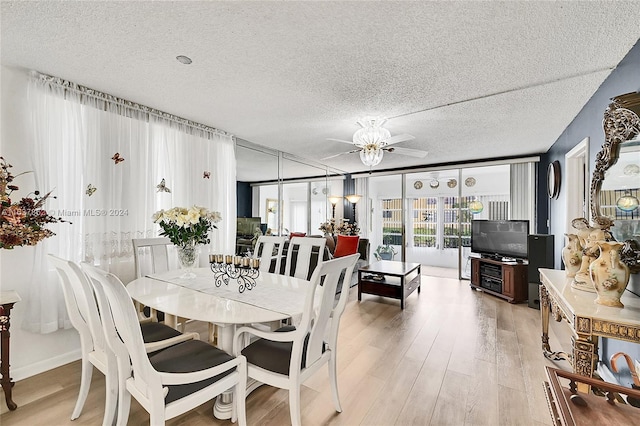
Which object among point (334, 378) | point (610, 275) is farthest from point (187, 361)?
point (610, 275)

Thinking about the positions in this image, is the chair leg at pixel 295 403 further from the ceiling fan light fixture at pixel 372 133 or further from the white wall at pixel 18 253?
the ceiling fan light fixture at pixel 372 133

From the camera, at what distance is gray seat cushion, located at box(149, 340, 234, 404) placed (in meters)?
1.38

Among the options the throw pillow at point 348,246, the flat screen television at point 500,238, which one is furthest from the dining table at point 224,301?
the flat screen television at point 500,238

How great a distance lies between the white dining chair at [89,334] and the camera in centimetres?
150

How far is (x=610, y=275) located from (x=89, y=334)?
10.8ft

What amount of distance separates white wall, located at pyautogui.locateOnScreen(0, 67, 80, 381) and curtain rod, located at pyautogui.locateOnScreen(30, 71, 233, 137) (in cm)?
14

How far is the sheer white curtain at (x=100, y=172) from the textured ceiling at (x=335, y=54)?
0.26 metres

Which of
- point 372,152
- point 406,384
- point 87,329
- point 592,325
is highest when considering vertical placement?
point 372,152

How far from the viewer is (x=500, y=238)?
493 cm

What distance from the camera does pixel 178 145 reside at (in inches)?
138

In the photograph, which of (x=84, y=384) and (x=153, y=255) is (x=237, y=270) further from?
(x=84, y=384)

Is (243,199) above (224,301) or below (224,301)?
above

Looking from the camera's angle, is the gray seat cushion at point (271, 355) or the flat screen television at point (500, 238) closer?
the gray seat cushion at point (271, 355)

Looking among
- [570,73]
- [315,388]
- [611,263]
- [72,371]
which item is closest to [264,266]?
[315,388]
